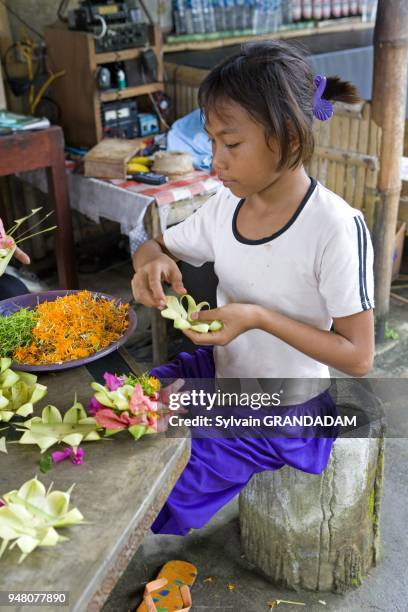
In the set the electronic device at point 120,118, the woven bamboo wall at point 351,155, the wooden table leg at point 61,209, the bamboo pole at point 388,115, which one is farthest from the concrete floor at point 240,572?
the electronic device at point 120,118

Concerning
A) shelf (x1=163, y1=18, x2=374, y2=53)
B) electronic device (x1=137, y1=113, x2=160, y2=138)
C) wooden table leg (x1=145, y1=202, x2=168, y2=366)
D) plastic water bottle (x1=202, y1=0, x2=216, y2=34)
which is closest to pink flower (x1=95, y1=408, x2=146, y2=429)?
wooden table leg (x1=145, y1=202, x2=168, y2=366)

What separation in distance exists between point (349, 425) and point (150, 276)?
0.82m

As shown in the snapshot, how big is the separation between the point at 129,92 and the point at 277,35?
9.56ft

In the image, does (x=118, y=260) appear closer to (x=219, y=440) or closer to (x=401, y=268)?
(x=401, y=268)

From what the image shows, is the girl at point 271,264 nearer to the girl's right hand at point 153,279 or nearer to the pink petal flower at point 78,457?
the girl's right hand at point 153,279

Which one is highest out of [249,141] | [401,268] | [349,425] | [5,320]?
[249,141]

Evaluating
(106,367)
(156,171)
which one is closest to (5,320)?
(106,367)

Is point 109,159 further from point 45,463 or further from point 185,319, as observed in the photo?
point 45,463

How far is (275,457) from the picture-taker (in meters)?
1.85

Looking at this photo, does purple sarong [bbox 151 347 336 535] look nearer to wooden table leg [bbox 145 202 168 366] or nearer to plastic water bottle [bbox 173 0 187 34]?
wooden table leg [bbox 145 202 168 366]

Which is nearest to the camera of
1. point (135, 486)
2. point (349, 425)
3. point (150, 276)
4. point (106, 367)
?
point (135, 486)

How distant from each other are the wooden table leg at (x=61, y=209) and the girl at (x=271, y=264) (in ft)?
6.86

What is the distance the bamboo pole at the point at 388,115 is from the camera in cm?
330

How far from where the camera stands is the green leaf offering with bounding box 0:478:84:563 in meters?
1.15
